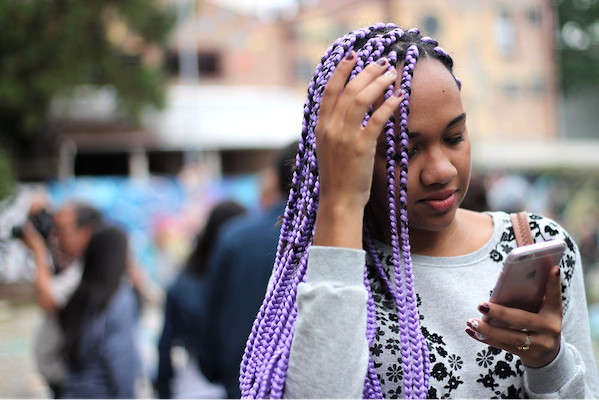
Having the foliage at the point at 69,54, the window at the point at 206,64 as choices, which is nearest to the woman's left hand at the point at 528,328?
the foliage at the point at 69,54

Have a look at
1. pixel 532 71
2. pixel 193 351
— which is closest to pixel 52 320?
pixel 193 351

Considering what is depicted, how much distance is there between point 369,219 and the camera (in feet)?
4.37

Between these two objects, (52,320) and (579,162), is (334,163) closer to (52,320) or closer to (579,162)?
(52,320)

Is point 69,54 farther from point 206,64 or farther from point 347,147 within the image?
point 347,147

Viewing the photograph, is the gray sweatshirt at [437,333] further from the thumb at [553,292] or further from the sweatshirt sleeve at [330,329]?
the thumb at [553,292]

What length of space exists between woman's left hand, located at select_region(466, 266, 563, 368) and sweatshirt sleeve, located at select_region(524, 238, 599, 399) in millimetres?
60

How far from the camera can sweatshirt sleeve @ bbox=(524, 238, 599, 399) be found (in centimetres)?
126

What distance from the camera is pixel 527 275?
3.79 ft

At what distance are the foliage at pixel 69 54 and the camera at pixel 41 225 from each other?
8.66 meters

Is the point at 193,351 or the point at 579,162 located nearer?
the point at 193,351

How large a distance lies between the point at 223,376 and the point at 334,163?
2.51 metres

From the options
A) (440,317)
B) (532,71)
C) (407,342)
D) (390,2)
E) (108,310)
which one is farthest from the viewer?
Answer: (532,71)

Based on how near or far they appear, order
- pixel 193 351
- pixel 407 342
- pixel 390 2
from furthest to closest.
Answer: pixel 390 2
pixel 193 351
pixel 407 342

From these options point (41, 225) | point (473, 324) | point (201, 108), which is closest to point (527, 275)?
point (473, 324)
